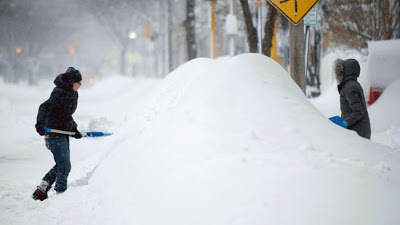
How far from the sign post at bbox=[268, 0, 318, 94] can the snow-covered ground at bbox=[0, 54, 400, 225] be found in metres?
1.43

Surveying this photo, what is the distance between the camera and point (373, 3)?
17.4 metres

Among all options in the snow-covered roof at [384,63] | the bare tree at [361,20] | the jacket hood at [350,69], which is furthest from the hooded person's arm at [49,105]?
the bare tree at [361,20]

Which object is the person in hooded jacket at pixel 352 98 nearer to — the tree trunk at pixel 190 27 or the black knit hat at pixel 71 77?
the black knit hat at pixel 71 77

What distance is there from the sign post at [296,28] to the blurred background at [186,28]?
150 cm

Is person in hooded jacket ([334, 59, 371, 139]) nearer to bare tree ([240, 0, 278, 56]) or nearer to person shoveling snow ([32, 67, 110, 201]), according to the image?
person shoveling snow ([32, 67, 110, 201])

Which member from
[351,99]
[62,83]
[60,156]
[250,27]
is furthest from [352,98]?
[250,27]

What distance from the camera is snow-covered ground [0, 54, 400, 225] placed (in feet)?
11.6

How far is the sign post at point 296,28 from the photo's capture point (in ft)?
21.9

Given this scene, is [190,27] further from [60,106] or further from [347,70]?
[347,70]

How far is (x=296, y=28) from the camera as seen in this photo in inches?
273

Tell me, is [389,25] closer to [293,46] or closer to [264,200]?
[293,46]

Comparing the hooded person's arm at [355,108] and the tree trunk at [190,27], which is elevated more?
the tree trunk at [190,27]

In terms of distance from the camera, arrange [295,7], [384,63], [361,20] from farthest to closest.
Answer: [361,20] → [384,63] → [295,7]

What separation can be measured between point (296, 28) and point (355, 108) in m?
1.86
